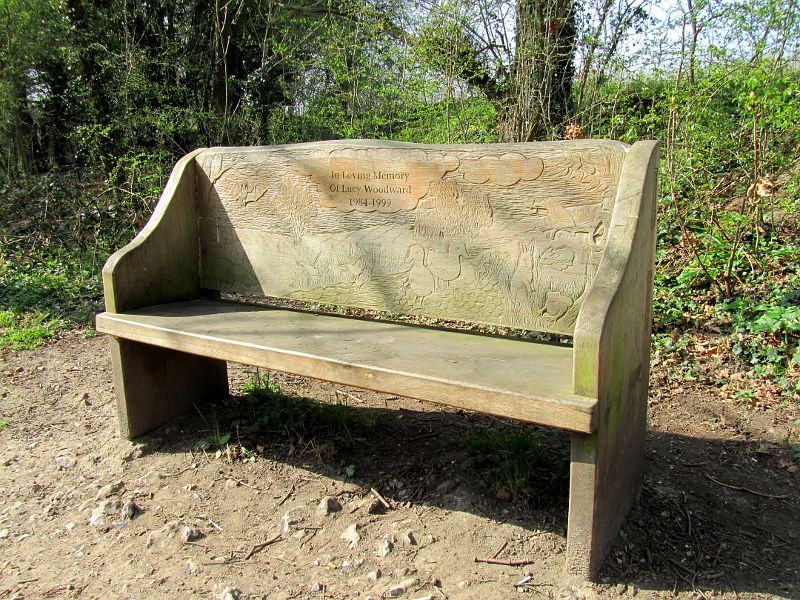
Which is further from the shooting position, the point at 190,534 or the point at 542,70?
the point at 542,70

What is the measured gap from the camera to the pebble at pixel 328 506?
248cm

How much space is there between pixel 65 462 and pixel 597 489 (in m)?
2.37

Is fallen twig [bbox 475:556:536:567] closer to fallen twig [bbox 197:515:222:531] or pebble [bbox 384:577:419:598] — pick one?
pebble [bbox 384:577:419:598]

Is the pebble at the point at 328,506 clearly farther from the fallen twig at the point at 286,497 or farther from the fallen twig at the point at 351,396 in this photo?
the fallen twig at the point at 351,396

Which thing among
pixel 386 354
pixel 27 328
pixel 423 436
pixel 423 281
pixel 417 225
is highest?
pixel 417 225

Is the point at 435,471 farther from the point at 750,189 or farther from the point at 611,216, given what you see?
the point at 750,189

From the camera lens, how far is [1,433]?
336cm

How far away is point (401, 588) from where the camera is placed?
6.69 feet

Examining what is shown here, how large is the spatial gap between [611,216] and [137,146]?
6662 millimetres

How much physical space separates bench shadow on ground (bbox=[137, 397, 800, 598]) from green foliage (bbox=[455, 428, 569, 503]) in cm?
2

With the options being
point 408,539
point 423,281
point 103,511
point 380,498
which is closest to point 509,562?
point 408,539

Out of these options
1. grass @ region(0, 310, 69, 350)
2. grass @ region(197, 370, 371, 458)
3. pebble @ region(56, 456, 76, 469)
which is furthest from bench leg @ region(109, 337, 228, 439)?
grass @ region(0, 310, 69, 350)

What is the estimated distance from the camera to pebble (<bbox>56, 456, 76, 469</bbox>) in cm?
297

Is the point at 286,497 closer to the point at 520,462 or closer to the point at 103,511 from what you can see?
the point at 103,511
